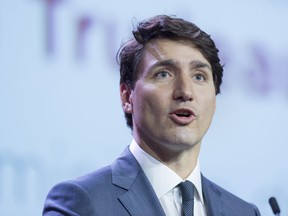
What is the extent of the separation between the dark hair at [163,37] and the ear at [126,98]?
0.02 meters

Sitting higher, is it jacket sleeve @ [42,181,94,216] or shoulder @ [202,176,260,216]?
jacket sleeve @ [42,181,94,216]

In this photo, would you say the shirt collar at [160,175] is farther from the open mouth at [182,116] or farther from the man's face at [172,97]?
the open mouth at [182,116]

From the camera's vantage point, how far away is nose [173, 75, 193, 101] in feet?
7.80

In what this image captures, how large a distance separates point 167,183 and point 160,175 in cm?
4

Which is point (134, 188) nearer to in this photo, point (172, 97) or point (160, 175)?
point (160, 175)

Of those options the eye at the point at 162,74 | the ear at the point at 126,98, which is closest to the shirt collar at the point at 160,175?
the ear at the point at 126,98

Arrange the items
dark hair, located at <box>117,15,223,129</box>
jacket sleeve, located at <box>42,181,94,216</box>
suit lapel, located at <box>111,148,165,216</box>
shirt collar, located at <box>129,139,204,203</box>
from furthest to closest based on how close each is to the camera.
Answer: dark hair, located at <box>117,15,223,129</box> → shirt collar, located at <box>129,139,204,203</box> → suit lapel, located at <box>111,148,165,216</box> → jacket sleeve, located at <box>42,181,94,216</box>

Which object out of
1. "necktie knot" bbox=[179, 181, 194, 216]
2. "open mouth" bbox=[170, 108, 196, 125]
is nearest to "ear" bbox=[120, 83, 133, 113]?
"open mouth" bbox=[170, 108, 196, 125]

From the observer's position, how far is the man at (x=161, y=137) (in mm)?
2312

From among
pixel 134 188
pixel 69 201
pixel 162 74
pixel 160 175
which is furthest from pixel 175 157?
pixel 69 201

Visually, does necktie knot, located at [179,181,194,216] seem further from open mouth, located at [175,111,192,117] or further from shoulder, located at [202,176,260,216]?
open mouth, located at [175,111,192,117]

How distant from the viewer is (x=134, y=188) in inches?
94.3

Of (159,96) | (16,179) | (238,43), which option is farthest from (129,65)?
(238,43)

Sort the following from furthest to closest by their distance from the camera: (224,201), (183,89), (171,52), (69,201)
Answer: (224,201) → (171,52) → (183,89) → (69,201)
